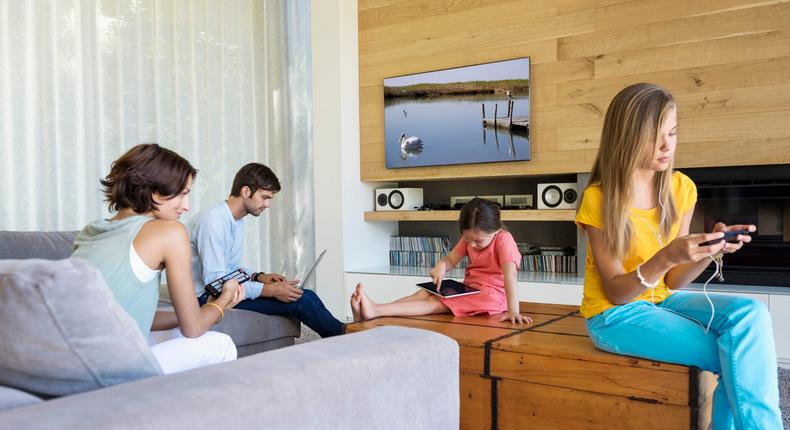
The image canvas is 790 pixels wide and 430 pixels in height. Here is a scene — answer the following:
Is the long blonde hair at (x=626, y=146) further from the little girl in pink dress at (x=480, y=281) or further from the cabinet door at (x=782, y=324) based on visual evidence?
the cabinet door at (x=782, y=324)

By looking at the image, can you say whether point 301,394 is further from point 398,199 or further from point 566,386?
point 398,199

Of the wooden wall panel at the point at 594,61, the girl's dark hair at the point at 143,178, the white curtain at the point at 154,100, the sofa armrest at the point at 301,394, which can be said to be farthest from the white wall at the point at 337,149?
the sofa armrest at the point at 301,394

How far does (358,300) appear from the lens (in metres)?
2.87

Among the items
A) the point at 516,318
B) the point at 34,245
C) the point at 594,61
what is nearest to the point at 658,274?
the point at 516,318

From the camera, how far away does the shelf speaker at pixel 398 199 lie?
5.25m

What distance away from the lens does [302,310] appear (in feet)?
10.7

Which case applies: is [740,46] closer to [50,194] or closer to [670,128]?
[670,128]

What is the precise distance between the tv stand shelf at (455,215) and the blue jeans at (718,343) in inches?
95.9

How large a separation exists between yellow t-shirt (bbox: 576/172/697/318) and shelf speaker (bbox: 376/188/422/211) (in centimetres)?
317

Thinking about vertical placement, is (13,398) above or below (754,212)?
below

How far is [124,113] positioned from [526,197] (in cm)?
275

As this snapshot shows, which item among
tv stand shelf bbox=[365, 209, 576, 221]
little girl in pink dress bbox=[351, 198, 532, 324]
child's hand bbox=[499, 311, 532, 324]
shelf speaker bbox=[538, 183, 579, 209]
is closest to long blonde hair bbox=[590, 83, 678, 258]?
child's hand bbox=[499, 311, 532, 324]

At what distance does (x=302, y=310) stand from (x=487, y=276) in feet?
2.86

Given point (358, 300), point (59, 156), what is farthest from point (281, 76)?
point (358, 300)
